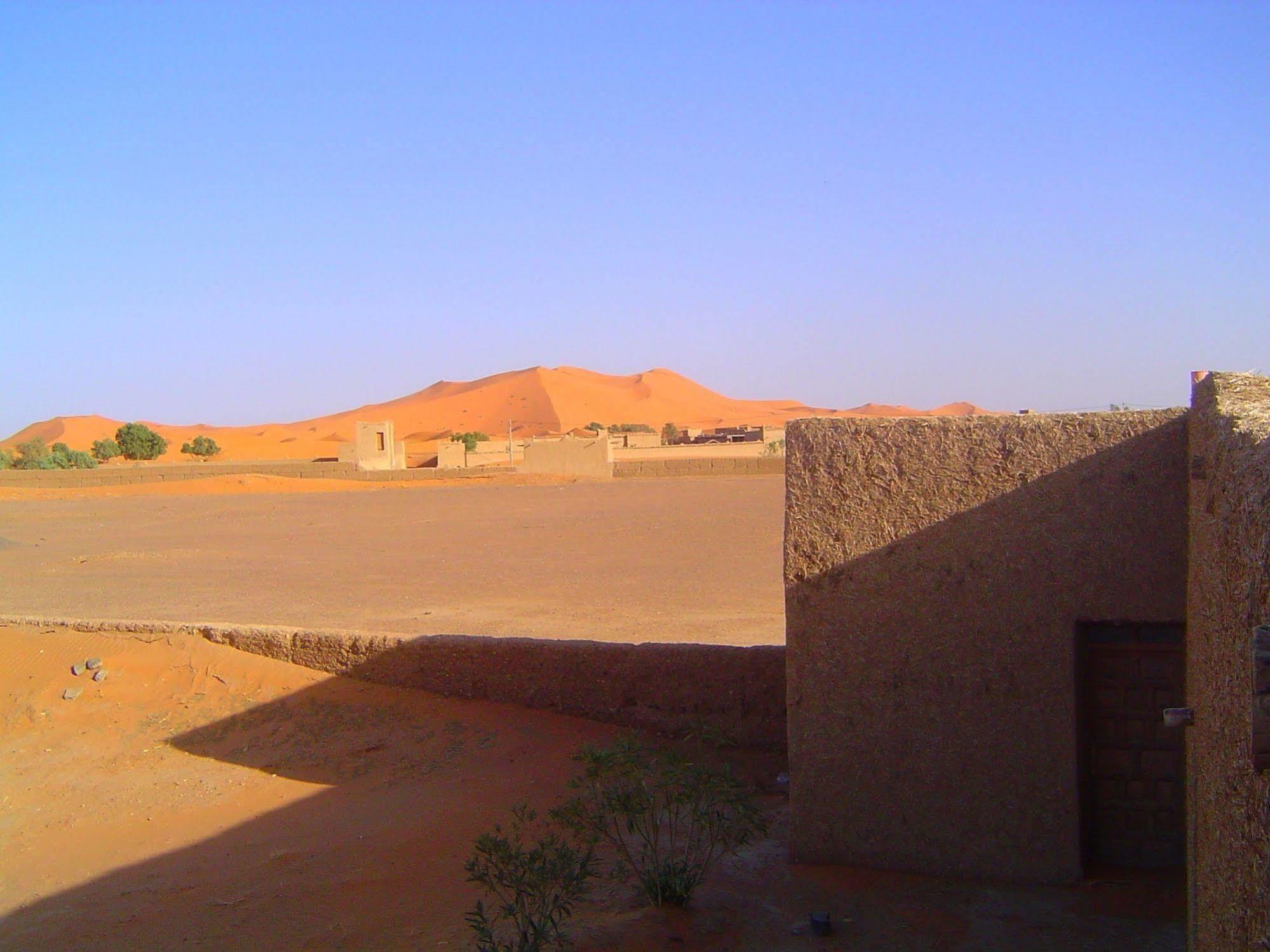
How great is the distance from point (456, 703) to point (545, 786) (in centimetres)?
121

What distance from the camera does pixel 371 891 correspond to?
480 centimetres

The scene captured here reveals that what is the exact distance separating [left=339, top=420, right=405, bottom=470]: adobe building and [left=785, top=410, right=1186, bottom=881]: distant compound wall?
122ft

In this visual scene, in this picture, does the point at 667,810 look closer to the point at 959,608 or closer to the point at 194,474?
the point at 959,608

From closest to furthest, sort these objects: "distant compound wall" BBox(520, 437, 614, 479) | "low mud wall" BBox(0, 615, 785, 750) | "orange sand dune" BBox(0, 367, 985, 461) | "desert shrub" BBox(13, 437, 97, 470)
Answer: "low mud wall" BBox(0, 615, 785, 750) < "distant compound wall" BBox(520, 437, 614, 479) < "desert shrub" BBox(13, 437, 97, 470) < "orange sand dune" BBox(0, 367, 985, 461)

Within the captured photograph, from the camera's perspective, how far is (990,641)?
4.44 m

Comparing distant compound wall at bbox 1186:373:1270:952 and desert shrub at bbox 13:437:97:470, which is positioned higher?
desert shrub at bbox 13:437:97:470

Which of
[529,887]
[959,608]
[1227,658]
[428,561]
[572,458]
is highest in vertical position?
[572,458]

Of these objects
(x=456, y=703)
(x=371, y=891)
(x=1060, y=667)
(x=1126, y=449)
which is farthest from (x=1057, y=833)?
(x=456, y=703)

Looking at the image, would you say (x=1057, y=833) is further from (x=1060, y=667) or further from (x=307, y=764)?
(x=307, y=764)

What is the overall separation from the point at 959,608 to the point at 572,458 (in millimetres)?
29123

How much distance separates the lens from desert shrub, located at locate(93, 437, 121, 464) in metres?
57.5

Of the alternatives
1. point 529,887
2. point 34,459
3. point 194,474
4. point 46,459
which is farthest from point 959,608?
point 34,459

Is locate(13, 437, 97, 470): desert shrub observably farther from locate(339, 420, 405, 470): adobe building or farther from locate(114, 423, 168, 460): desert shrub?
locate(339, 420, 405, 470): adobe building

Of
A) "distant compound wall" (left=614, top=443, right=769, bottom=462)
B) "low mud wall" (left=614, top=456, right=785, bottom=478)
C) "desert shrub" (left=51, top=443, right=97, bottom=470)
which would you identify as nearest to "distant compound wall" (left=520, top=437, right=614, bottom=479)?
"low mud wall" (left=614, top=456, right=785, bottom=478)
